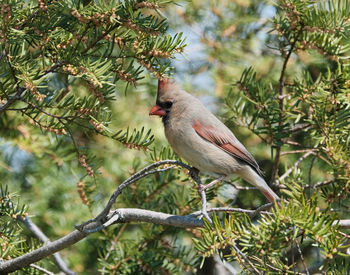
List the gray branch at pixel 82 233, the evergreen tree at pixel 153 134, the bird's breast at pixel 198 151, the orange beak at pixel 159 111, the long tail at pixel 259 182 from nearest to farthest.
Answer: the evergreen tree at pixel 153 134 < the gray branch at pixel 82 233 < the long tail at pixel 259 182 < the bird's breast at pixel 198 151 < the orange beak at pixel 159 111

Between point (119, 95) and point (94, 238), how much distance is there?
1.24m

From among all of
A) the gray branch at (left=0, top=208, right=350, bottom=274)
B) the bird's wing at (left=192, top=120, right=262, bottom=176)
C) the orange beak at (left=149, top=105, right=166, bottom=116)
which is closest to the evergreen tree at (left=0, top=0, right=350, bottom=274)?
the gray branch at (left=0, top=208, right=350, bottom=274)

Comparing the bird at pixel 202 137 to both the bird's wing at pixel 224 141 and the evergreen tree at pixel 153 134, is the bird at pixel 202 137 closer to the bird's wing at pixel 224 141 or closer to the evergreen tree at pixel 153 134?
the bird's wing at pixel 224 141

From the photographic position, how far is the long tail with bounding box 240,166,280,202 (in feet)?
9.74

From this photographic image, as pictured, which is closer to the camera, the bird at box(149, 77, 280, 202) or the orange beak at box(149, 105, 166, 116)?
the bird at box(149, 77, 280, 202)

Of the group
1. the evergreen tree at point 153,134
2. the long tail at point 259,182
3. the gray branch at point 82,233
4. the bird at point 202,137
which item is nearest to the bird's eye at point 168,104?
the bird at point 202,137

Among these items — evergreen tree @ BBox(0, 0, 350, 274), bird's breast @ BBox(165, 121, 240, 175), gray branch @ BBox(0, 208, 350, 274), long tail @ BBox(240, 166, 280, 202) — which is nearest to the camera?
evergreen tree @ BBox(0, 0, 350, 274)

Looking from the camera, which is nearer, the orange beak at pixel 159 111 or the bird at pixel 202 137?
the bird at pixel 202 137

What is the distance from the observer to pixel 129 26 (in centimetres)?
195

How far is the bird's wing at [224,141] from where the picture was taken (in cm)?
340

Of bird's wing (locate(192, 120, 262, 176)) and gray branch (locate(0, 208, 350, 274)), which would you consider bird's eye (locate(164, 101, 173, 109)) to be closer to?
bird's wing (locate(192, 120, 262, 176))

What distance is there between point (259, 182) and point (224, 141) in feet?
1.53

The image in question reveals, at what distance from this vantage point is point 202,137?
3.39 metres

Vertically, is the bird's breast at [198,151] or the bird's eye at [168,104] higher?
the bird's eye at [168,104]
